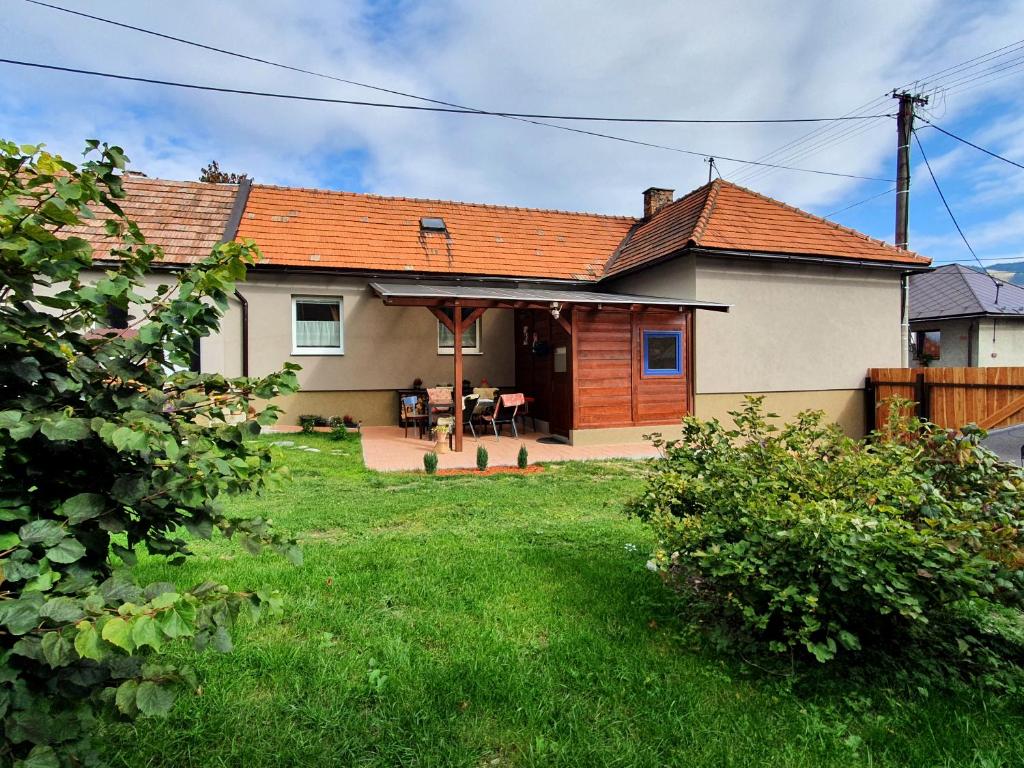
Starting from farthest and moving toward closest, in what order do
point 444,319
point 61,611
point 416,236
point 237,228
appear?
1. point 416,236
2. point 237,228
3. point 444,319
4. point 61,611

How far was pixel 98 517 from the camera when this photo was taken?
1215 mm

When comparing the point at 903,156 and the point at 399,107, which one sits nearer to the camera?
the point at 399,107

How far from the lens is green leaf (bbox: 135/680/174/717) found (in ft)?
3.19

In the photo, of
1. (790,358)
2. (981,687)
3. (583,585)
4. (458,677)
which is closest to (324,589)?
(458,677)

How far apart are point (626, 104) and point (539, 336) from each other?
6.32 m

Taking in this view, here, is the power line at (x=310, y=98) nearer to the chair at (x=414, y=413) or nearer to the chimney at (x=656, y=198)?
the chimney at (x=656, y=198)

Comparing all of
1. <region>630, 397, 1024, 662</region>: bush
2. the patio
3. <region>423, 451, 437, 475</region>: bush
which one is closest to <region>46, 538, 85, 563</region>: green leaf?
<region>630, 397, 1024, 662</region>: bush

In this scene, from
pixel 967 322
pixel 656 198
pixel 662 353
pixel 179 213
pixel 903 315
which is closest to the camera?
pixel 662 353

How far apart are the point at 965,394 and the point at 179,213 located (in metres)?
19.0

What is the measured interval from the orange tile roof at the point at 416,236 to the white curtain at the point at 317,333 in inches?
56.6

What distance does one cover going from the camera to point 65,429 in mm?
1094

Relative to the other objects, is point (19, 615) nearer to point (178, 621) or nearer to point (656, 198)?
point (178, 621)

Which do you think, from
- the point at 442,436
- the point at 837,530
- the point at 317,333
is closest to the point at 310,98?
the point at 317,333

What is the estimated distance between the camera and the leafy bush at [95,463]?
100 centimetres
